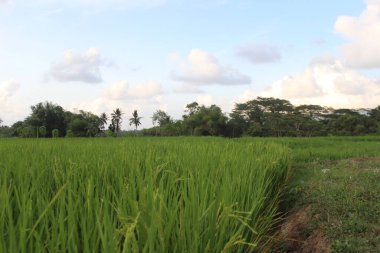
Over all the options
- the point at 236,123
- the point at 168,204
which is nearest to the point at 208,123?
the point at 236,123

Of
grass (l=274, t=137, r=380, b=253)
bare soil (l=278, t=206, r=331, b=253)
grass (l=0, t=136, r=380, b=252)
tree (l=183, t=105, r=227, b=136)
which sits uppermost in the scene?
tree (l=183, t=105, r=227, b=136)

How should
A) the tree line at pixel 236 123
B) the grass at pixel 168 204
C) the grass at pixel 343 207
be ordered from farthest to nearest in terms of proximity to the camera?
the tree line at pixel 236 123, the grass at pixel 343 207, the grass at pixel 168 204

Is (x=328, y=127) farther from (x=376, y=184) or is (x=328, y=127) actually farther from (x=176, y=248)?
(x=176, y=248)

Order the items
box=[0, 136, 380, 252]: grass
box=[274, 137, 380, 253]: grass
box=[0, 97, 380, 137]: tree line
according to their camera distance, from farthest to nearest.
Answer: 1. box=[0, 97, 380, 137]: tree line
2. box=[274, 137, 380, 253]: grass
3. box=[0, 136, 380, 252]: grass

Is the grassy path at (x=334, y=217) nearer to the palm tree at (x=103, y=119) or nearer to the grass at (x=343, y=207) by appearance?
the grass at (x=343, y=207)

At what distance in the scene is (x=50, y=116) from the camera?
162 ft

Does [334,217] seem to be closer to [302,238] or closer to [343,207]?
[343,207]

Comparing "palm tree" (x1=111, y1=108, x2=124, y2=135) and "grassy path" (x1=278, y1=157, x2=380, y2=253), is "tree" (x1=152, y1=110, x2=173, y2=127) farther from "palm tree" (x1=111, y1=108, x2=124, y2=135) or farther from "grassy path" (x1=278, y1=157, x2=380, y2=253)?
"grassy path" (x1=278, y1=157, x2=380, y2=253)

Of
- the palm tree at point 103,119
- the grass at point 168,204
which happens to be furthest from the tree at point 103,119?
the grass at point 168,204

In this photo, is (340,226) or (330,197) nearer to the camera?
(340,226)

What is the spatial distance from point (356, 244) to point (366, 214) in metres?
0.66

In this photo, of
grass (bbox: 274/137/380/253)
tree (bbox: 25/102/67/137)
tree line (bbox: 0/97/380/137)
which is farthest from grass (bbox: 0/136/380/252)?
tree (bbox: 25/102/67/137)

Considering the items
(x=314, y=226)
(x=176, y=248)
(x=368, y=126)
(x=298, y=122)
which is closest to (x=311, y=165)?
(x=314, y=226)

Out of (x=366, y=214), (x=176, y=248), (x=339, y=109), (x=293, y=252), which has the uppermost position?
(x=339, y=109)
